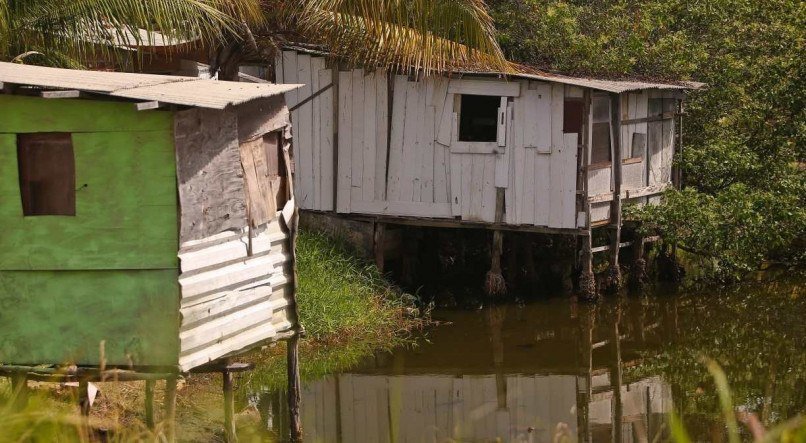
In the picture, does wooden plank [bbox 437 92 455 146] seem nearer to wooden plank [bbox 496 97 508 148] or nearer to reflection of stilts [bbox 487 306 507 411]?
wooden plank [bbox 496 97 508 148]

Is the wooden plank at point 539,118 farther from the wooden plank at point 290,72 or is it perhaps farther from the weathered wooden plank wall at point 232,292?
the weathered wooden plank wall at point 232,292

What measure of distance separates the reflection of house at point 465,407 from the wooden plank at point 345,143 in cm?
457

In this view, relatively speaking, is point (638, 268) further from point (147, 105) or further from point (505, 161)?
point (147, 105)

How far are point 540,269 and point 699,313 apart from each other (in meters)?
2.84

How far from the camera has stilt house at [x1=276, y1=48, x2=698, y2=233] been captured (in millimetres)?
15461

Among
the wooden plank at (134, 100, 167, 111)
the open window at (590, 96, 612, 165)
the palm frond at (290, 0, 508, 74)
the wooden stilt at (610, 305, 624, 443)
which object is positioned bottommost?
the wooden stilt at (610, 305, 624, 443)

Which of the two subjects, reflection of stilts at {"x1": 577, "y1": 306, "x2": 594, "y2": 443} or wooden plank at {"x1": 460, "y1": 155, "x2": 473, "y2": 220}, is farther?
wooden plank at {"x1": 460, "y1": 155, "x2": 473, "y2": 220}

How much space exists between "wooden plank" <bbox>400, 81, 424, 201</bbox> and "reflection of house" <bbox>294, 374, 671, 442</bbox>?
411 centimetres

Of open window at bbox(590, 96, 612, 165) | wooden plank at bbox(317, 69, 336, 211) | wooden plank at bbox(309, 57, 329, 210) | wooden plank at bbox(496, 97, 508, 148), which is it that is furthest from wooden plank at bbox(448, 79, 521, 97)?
wooden plank at bbox(309, 57, 329, 210)

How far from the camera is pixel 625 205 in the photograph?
1666 centimetres

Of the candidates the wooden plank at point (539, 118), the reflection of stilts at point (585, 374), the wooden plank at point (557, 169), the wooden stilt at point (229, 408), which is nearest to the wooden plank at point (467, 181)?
the wooden plank at point (539, 118)

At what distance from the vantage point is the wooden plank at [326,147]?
16.5 m

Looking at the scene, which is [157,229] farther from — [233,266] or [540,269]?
[540,269]

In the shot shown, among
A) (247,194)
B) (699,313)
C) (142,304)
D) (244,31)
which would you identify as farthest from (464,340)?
(142,304)
